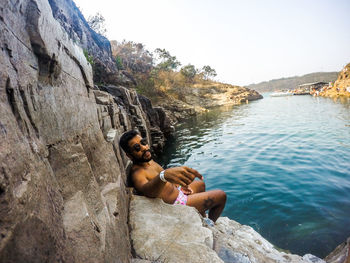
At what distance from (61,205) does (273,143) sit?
1000 centimetres

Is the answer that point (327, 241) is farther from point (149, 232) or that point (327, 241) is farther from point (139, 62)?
point (139, 62)

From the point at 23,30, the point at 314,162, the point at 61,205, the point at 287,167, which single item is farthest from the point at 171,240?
the point at 314,162

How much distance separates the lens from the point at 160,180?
2.12 metres

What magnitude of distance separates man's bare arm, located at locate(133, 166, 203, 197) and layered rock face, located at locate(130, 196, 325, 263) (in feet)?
0.57

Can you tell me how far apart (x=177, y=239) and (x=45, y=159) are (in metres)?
1.44

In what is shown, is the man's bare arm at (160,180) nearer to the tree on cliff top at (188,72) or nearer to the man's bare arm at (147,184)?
the man's bare arm at (147,184)

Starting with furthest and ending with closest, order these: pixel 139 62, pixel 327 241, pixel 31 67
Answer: pixel 139 62
pixel 327 241
pixel 31 67

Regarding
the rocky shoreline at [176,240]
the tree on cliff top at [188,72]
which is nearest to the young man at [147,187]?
the rocky shoreline at [176,240]

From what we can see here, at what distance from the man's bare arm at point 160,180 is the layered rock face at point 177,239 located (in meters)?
0.17

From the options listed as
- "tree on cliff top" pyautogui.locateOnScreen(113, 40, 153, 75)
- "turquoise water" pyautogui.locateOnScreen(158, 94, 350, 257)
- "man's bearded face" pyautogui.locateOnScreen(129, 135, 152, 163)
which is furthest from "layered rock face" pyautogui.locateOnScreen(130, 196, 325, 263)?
"tree on cliff top" pyautogui.locateOnScreen(113, 40, 153, 75)

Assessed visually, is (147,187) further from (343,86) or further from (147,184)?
(343,86)

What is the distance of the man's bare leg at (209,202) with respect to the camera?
9.18 feet

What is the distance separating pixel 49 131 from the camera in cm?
137

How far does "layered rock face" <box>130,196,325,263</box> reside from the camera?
66.4 inches
